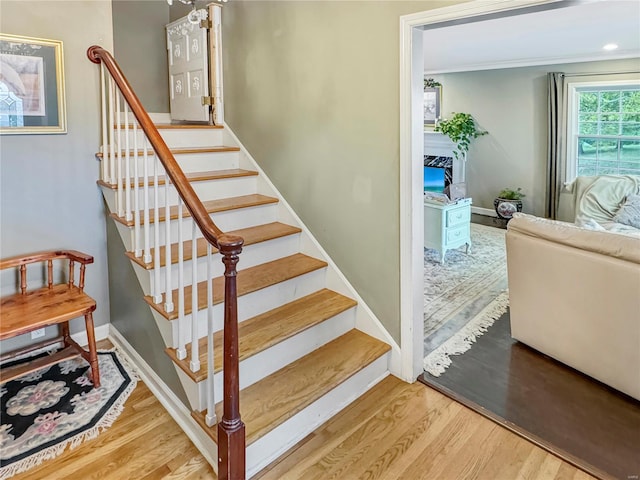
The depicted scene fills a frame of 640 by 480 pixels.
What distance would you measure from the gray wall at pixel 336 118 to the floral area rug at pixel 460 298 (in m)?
0.60

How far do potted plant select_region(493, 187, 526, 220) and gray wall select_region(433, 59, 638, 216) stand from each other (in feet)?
0.46

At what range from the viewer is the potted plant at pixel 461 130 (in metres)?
6.56

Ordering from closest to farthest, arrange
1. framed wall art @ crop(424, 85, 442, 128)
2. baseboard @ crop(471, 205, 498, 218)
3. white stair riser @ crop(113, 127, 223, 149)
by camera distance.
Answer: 1. white stair riser @ crop(113, 127, 223, 149)
2. baseboard @ crop(471, 205, 498, 218)
3. framed wall art @ crop(424, 85, 442, 128)

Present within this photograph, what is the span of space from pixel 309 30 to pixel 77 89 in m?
1.51

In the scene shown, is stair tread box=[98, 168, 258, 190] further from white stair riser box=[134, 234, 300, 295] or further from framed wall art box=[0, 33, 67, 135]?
white stair riser box=[134, 234, 300, 295]

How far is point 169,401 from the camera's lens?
2248mm

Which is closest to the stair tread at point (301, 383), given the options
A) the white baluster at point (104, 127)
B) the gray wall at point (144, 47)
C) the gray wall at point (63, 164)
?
the gray wall at point (63, 164)

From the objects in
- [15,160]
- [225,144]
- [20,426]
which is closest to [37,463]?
[20,426]

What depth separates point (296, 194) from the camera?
119 inches

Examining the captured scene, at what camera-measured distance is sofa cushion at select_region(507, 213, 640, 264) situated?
229 centimetres

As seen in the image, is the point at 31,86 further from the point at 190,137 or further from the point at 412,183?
the point at 412,183

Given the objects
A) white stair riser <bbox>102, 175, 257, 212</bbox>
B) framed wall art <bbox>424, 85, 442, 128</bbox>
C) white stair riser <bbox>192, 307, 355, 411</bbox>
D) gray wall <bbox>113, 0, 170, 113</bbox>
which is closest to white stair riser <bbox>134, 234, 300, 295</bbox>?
white stair riser <bbox>102, 175, 257, 212</bbox>

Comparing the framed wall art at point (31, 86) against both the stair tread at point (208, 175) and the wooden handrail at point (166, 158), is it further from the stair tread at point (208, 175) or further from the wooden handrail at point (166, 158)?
the stair tread at point (208, 175)

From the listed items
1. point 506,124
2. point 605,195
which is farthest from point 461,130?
point 605,195
